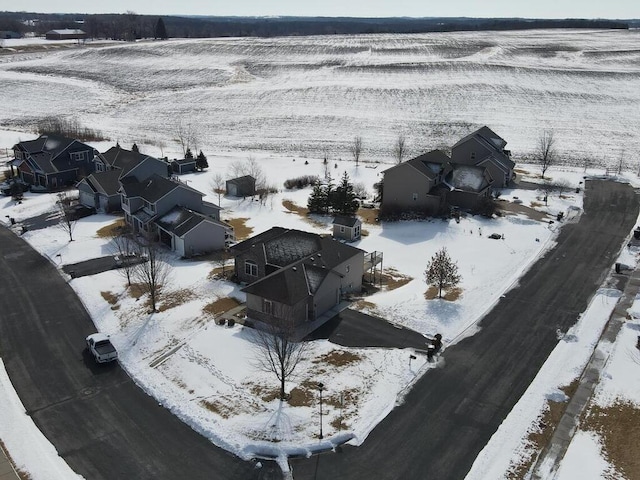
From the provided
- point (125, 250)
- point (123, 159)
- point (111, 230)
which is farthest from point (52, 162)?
point (125, 250)

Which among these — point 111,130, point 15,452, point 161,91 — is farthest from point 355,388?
point 161,91

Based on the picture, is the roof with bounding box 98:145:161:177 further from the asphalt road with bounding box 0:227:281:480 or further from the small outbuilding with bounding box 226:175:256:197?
the asphalt road with bounding box 0:227:281:480

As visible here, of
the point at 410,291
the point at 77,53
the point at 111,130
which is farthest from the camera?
the point at 77,53

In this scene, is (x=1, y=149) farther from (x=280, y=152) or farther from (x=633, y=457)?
(x=633, y=457)

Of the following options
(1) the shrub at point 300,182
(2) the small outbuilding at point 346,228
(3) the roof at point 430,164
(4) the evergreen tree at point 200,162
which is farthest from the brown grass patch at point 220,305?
(4) the evergreen tree at point 200,162

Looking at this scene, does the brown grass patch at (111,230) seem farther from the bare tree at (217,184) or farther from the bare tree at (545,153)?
the bare tree at (545,153)

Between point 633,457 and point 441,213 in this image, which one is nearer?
point 633,457

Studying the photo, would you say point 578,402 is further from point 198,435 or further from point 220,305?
point 220,305
